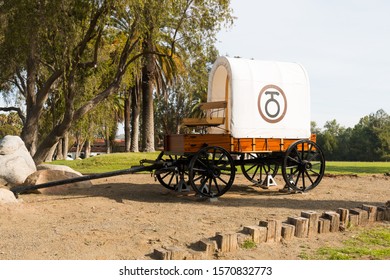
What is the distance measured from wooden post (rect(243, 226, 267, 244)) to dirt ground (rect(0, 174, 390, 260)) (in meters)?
0.11

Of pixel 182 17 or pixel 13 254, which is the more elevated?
pixel 182 17

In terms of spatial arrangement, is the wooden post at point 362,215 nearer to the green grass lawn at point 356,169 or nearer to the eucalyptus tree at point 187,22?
the eucalyptus tree at point 187,22

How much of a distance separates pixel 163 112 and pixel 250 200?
3800 centimetres

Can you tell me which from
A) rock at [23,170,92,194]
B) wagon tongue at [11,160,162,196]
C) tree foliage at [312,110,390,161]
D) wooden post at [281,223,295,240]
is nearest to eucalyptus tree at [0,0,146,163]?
rock at [23,170,92,194]

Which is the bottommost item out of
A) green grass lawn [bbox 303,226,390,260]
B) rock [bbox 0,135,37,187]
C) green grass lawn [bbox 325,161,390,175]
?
green grass lawn [bbox 303,226,390,260]

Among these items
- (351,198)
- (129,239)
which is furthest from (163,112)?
(129,239)

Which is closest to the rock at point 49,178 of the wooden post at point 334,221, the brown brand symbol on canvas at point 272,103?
the brown brand symbol on canvas at point 272,103

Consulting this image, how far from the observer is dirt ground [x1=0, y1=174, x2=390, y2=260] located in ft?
17.5

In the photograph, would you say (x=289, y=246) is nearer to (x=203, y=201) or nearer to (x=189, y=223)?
(x=189, y=223)

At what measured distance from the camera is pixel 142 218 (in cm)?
734

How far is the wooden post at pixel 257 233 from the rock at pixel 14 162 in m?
7.63

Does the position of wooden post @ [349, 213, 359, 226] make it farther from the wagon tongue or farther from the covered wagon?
the wagon tongue

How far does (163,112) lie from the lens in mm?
46844

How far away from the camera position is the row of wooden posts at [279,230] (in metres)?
4.84
